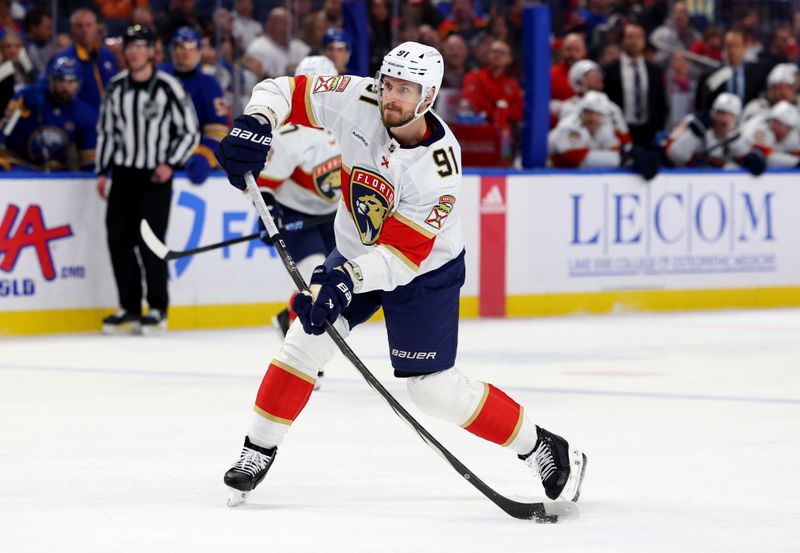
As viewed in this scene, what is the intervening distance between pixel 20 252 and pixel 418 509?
196 inches

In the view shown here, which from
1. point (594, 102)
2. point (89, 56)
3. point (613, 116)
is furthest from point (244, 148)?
point (613, 116)

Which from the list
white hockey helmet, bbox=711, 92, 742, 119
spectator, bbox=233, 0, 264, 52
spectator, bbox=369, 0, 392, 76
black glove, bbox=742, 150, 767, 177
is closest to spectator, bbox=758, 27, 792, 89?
white hockey helmet, bbox=711, 92, 742, 119

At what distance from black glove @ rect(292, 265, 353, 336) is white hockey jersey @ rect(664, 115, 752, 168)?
724 centimetres

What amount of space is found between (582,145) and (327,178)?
13.3ft

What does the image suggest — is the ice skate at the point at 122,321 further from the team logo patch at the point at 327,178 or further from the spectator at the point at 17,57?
the team logo patch at the point at 327,178

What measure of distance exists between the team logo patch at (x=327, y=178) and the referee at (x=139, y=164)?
7.23 feet

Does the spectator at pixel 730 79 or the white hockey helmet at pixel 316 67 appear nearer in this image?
the white hockey helmet at pixel 316 67

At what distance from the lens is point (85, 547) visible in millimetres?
3689

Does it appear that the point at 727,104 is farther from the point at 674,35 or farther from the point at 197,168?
the point at 197,168

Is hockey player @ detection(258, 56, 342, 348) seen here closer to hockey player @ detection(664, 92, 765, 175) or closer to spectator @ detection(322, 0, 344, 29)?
spectator @ detection(322, 0, 344, 29)

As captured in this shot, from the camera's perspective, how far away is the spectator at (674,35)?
11.5 metres

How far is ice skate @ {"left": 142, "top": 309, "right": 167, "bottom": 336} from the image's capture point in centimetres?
874

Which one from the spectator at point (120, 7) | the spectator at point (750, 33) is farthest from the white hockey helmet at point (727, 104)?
the spectator at point (120, 7)

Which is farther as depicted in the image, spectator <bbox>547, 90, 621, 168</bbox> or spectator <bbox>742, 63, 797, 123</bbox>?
spectator <bbox>742, 63, 797, 123</bbox>
